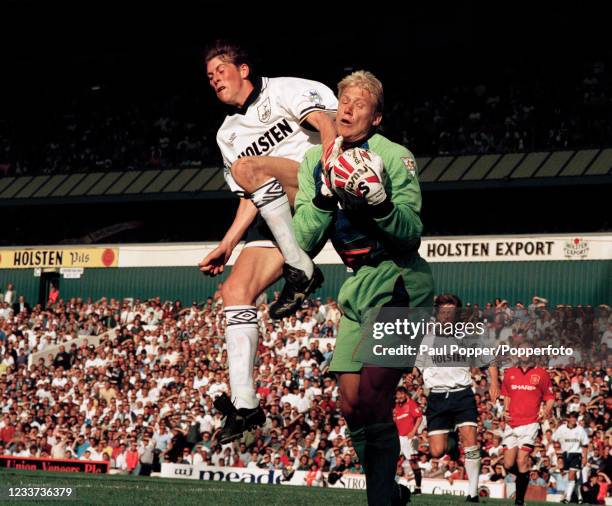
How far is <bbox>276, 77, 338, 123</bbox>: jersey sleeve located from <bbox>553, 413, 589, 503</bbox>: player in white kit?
1045 cm

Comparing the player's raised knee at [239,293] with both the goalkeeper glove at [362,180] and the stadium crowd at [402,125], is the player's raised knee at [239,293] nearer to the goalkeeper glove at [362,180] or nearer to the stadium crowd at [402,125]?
the goalkeeper glove at [362,180]

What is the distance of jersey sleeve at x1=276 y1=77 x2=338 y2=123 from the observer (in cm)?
709

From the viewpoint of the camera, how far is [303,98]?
7.16 m

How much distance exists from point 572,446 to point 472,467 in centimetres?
303

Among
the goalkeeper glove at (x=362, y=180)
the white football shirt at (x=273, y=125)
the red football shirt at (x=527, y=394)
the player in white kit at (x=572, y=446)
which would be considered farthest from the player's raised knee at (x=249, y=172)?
the player in white kit at (x=572, y=446)

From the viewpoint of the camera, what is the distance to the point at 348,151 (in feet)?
19.4

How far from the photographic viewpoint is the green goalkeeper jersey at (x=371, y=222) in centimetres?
613

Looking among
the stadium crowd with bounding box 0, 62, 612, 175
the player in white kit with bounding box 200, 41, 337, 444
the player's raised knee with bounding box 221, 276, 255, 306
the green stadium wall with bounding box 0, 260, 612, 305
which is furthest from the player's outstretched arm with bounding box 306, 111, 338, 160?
the stadium crowd with bounding box 0, 62, 612, 175

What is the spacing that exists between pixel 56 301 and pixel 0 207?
14.8 ft

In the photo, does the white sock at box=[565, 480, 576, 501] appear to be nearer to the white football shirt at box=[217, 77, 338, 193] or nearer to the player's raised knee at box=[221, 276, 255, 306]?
the player's raised knee at box=[221, 276, 255, 306]

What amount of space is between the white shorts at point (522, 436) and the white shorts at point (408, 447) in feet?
10.3

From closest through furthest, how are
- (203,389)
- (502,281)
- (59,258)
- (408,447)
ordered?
(408,447) < (203,389) < (502,281) < (59,258)

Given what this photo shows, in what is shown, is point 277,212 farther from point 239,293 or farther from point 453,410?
point 453,410

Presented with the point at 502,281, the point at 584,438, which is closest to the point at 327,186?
the point at 584,438
